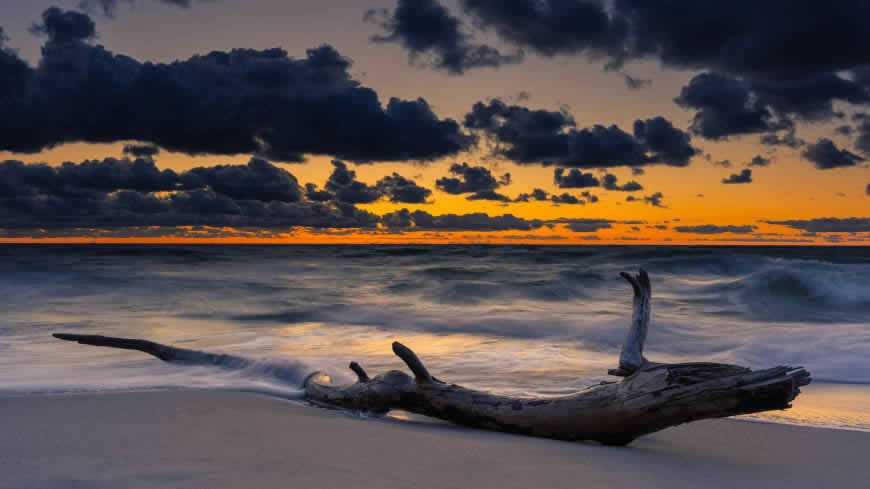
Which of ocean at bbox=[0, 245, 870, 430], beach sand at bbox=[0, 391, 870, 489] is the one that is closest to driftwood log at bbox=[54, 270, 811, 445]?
beach sand at bbox=[0, 391, 870, 489]

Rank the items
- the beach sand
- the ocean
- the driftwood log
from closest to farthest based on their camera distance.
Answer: the beach sand, the driftwood log, the ocean

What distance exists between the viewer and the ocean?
4.94m

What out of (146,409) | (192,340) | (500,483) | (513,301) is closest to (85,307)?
(192,340)

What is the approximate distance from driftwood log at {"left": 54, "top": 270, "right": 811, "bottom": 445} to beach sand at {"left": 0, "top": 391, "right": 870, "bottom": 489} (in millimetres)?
105

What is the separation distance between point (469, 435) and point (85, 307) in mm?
12950

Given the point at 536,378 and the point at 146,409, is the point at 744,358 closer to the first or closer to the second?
the point at 536,378

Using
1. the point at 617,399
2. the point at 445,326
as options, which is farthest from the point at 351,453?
the point at 445,326

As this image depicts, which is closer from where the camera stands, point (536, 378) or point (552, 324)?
point (536, 378)

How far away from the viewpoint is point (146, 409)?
10.9 feet

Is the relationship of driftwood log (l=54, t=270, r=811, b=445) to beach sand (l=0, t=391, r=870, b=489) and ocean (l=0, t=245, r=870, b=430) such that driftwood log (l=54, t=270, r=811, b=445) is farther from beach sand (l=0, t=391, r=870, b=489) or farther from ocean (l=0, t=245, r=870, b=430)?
ocean (l=0, t=245, r=870, b=430)

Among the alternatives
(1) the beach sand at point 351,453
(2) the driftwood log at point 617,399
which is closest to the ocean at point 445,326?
(1) the beach sand at point 351,453

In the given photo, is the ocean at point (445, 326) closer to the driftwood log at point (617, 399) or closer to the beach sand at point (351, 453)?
the beach sand at point (351, 453)

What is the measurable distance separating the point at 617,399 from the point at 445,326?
26.5ft

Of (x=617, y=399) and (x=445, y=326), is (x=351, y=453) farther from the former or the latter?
(x=445, y=326)
